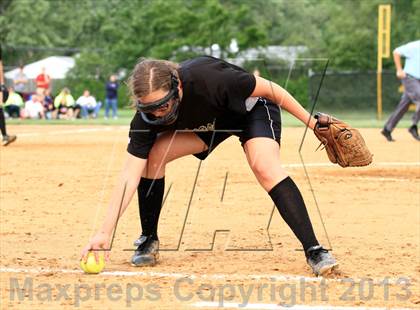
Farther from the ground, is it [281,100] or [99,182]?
[281,100]

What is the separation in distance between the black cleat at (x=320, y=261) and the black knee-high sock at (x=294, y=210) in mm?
67

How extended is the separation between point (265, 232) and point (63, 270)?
89.5 inches

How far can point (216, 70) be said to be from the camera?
19.2 feet

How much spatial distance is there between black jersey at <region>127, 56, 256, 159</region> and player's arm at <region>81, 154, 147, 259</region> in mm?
79

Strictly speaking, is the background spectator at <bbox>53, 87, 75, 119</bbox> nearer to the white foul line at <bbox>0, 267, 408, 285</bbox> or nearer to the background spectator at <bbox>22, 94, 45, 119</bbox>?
the background spectator at <bbox>22, 94, 45, 119</bbox>

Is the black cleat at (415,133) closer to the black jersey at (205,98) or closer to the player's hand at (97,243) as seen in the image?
the black jersey at (205,98)

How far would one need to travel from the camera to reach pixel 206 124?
6.03 meters

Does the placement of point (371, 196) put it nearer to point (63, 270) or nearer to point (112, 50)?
point (63, 270)

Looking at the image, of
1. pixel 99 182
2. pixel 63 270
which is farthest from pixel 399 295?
pixel 99 182

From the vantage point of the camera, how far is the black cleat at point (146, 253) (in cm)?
632

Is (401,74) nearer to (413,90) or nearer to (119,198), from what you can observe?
(413,90)

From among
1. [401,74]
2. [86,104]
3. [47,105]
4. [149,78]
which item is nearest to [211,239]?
[149,78]

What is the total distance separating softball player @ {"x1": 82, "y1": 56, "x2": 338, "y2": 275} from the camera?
5637 millimetres

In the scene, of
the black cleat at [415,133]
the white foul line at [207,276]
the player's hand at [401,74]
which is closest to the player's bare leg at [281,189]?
the white foul line at [207,276]
